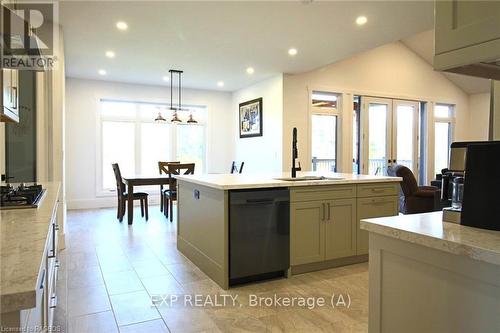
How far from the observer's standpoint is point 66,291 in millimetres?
2740

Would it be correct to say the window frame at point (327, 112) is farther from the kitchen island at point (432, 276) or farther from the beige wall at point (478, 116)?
the kitchen island at point (432, 276)

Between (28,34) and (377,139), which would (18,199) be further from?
(377,139)

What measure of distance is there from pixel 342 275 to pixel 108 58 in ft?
15.8

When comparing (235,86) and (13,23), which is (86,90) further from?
(13,23)

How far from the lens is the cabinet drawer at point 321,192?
10.1ft

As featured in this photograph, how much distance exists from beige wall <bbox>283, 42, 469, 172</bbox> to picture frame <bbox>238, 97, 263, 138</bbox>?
0.90 meters

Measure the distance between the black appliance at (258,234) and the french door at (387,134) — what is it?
4.79 meters

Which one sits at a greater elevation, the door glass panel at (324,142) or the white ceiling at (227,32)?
the white ceiling at (227,32)

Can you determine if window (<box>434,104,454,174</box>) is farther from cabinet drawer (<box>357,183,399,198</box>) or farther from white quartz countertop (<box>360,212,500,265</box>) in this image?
white quartz countertop (<box>360,212,500,265</box>)

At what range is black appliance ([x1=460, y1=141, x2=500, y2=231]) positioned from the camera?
1.15m

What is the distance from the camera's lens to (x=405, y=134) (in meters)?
7.92

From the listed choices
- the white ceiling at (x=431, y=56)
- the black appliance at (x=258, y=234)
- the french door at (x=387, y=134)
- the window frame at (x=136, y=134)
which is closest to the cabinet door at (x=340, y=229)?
the black appliance at (x=258, y=234)

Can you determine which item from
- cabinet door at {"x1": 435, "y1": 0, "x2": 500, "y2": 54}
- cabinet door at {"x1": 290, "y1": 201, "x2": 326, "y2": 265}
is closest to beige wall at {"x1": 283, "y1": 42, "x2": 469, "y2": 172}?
cabinet door at {"x1": 290, "y1": 201, "x2": 326, "y2": 265}

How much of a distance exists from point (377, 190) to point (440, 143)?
20.1 feet
